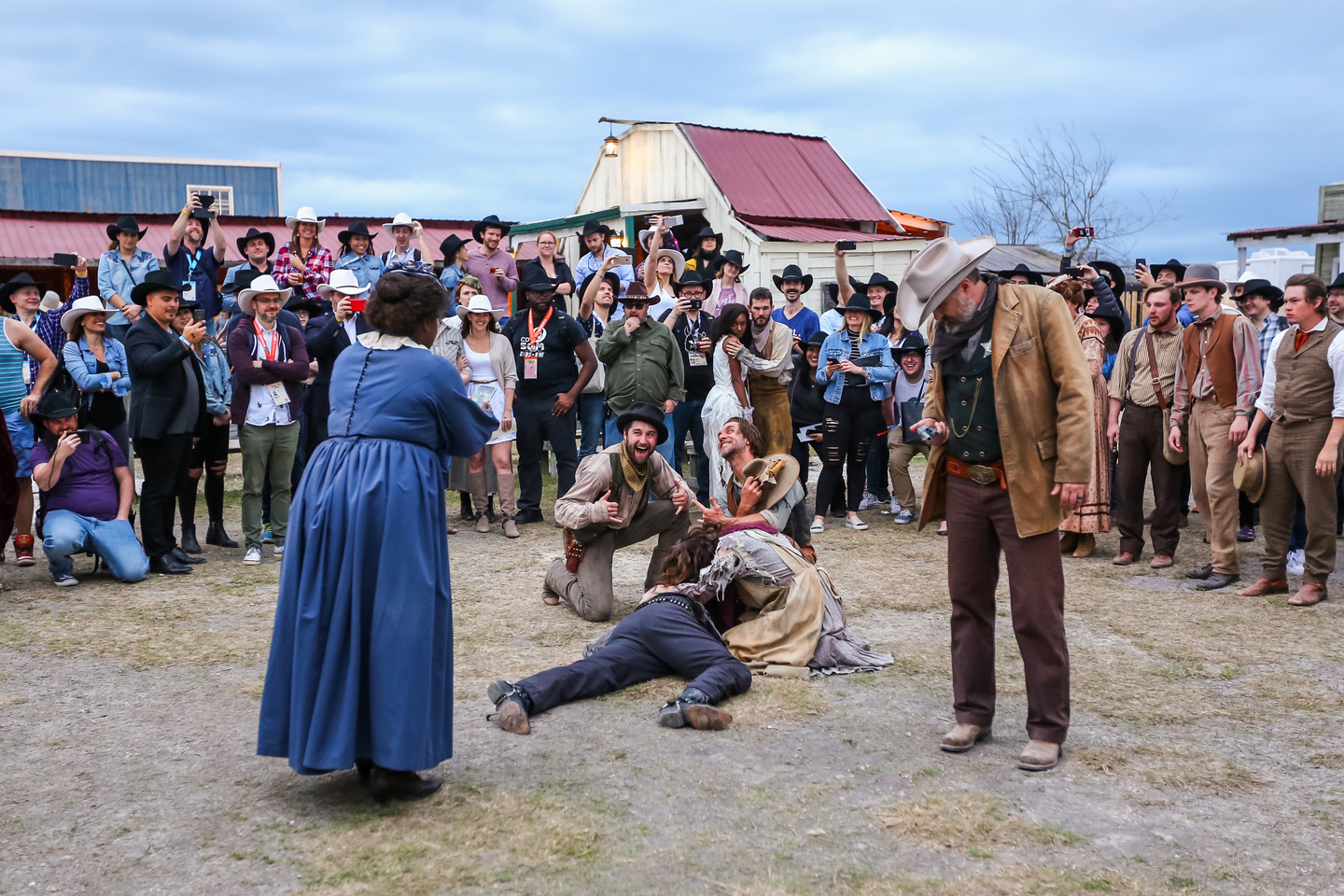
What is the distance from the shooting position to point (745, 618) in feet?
19.5

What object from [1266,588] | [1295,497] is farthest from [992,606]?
[1295,497]

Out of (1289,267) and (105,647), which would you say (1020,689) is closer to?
(105,647)

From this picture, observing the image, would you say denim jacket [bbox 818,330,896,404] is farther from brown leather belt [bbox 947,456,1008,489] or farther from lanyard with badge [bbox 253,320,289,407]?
brown leather belt [bbox 947,456,1008,489]

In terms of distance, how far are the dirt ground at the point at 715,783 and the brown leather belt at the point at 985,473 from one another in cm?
111

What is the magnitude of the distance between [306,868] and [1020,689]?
3444mm

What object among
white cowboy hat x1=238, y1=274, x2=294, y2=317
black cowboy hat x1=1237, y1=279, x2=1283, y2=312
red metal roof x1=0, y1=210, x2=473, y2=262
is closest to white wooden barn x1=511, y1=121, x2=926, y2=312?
red metal roof x1=0, y1=210, x2=473, y2=262

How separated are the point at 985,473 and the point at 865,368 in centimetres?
585

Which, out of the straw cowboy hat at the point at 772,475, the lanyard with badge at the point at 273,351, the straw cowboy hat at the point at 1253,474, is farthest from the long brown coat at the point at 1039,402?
the lanyard with badge at the point at 273,351

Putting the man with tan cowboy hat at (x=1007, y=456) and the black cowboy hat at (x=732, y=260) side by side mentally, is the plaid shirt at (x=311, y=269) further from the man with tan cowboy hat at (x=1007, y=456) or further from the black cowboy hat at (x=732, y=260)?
the man with tan cowboy hat at (x=1007, y=456)

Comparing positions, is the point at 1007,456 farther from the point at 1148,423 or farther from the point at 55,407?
the point at 55,407

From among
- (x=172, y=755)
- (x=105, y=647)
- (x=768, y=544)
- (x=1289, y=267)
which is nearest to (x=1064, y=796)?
(x=768, y=544)

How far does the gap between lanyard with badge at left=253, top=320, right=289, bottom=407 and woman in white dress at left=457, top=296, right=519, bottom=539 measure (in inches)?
61.5

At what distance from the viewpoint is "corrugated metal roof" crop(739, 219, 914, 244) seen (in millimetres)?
19203

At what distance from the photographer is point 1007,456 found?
4.48m
